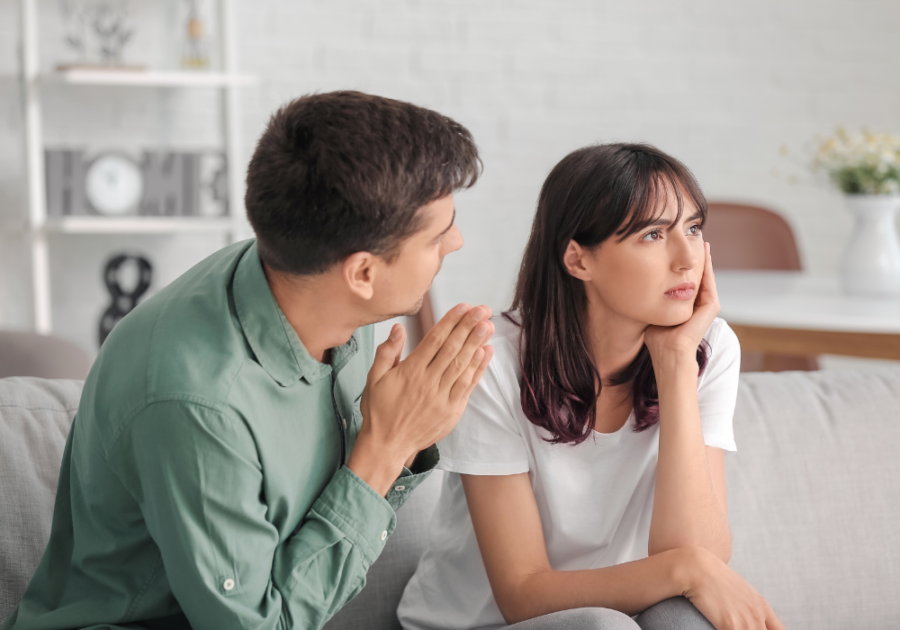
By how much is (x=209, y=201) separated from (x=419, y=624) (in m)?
2.29

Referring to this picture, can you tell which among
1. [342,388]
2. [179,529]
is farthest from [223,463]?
[342,388]

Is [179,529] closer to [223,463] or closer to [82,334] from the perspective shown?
[223,463]

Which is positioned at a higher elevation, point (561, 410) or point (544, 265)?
point (544, 265)

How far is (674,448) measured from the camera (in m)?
1.19

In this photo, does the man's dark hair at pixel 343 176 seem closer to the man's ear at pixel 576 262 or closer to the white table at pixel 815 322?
the man's ear at pixel 576 262

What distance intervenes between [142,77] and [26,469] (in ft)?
6.74

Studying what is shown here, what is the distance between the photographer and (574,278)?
1268 millimetres


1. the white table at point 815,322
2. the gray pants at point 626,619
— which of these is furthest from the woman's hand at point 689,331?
the white table at point 815,322

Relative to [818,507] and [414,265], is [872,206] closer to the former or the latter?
[818,507]

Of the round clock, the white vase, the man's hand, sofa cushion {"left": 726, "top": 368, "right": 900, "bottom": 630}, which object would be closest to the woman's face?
the man's hand

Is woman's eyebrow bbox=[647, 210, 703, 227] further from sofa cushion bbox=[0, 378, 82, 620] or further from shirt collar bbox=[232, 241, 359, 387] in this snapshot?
sofa cushion bbox=[0, 378, 82, 620]

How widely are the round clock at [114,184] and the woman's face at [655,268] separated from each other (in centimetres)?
227

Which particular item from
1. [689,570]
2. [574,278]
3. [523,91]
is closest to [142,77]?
[523,91]

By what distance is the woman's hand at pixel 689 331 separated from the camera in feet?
Answer: 4.04
